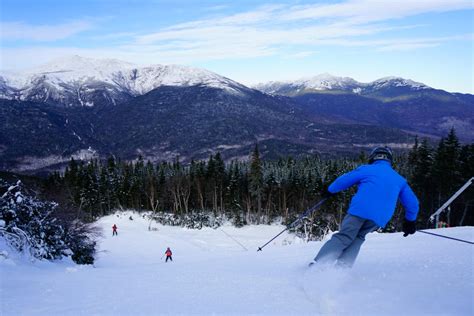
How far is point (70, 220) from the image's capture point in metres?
15.3

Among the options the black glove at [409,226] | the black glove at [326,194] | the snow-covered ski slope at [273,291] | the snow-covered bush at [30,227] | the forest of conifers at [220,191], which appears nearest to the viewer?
the snow-covered ski slope at [273,291]

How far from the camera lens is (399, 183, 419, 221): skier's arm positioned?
5500 millimetres

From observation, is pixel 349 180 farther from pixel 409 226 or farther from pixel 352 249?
pixel 409 226

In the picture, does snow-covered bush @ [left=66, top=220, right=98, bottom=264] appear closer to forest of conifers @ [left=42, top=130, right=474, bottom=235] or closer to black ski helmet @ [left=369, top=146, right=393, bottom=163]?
black ski helmet @ [left=369, top=146, right=393, bottom=163]

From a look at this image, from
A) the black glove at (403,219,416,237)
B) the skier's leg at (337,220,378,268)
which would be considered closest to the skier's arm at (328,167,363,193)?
the skier's leg at (337,220,378,268)

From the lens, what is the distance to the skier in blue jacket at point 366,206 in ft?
17.3

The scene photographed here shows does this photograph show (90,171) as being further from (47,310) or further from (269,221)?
(47,310)

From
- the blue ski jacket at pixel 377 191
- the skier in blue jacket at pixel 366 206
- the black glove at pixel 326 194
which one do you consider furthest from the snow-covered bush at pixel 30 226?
the blue ski jacket at pixel 377 191

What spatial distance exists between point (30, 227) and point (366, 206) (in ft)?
30.2

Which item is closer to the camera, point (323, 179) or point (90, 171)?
point (323, 179)

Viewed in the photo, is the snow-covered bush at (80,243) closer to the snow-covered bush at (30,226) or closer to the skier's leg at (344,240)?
the snow-covered bush at (30,226)

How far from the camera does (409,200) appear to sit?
18.2 ft

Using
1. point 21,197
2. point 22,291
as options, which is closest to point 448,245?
point 22,291

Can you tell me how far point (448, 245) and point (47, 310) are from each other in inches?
307
